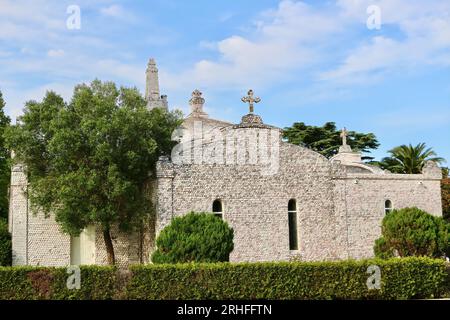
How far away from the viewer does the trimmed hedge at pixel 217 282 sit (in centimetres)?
2205

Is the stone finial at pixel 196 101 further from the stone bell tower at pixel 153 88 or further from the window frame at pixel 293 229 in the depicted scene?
the window frame at pixel 293 229

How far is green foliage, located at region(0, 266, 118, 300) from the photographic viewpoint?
2198 centimetres

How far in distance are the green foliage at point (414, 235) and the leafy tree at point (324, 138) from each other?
99.6ft

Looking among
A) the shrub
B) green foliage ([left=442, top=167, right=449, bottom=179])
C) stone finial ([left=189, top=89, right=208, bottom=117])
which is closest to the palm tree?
green foliage ([left=442, top=167, right=449, bottom=179])

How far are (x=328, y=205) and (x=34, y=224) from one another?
14.6 metres

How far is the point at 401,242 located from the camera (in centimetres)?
2838

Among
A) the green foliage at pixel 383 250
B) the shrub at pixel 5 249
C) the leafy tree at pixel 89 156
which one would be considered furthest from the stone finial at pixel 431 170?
the shrub at pixel 5 249

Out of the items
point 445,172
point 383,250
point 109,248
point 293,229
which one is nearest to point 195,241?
point 109,248

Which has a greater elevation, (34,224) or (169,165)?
(169,165)

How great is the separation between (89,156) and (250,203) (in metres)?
7.92
